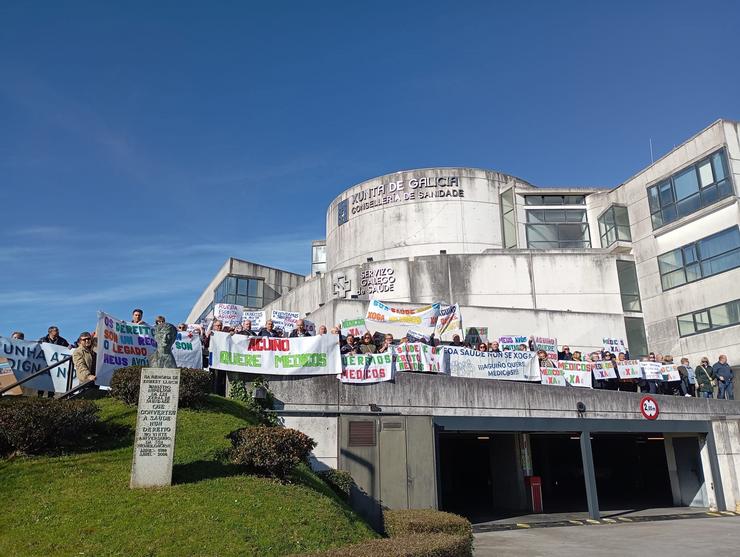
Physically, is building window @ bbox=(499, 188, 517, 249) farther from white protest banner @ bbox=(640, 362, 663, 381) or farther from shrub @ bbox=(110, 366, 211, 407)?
shrub @ bbox=(110, 366, 211, 407)

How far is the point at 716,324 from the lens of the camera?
27891 millimetres

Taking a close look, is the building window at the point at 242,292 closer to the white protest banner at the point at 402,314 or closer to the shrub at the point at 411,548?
the white protest banner at the point at 402,314

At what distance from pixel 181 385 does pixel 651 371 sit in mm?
18054

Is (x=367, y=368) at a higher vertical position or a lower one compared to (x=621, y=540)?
higher

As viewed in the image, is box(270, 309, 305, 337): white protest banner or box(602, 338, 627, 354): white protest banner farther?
box(602, 338, 627, 354): white protest banner

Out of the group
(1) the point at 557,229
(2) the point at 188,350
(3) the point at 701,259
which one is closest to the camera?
(2) the point at 188,350

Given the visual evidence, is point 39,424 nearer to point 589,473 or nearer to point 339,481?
point 339,481

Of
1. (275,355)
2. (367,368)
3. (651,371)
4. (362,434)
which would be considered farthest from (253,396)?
(651,371)

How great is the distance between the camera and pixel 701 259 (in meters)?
29.0

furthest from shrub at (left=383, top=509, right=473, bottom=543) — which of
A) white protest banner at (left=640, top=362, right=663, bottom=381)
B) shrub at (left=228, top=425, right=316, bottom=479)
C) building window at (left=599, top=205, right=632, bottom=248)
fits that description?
building window at (left=599, top=205, right=632, bottom=248)

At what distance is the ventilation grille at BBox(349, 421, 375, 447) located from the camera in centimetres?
1631

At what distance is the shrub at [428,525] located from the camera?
1205 centimetres

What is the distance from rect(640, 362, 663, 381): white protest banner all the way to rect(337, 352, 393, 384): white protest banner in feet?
37.8

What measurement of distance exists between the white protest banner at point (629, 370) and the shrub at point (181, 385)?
16005 millimetres
